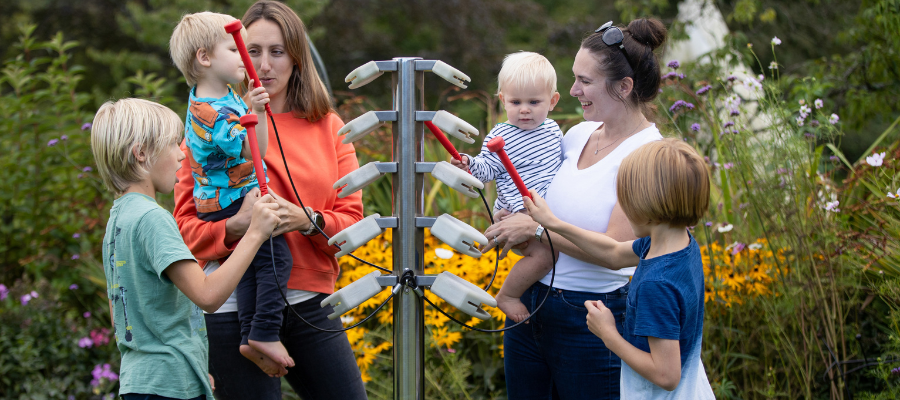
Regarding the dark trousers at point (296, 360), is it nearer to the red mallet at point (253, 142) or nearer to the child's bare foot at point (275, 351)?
the child's bare foot at point (275, 351)

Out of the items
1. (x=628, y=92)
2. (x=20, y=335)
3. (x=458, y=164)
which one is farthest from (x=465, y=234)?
(x=20, y=335)

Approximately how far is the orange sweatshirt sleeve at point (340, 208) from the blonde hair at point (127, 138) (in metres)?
0.48

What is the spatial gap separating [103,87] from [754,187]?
10.5 metres

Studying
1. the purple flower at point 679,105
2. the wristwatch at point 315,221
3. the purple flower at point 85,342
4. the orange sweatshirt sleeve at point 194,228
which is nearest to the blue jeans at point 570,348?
the wristwatch at point 315,221

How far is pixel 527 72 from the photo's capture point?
6.50ft

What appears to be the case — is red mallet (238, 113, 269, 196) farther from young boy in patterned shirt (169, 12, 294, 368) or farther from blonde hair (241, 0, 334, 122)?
blonde hair (241, 0, 334, 122)

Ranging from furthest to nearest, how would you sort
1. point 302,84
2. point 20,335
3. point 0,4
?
1. point 0,4
2. point 20,335
3. point 302,84

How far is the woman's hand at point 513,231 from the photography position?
6.32 feet

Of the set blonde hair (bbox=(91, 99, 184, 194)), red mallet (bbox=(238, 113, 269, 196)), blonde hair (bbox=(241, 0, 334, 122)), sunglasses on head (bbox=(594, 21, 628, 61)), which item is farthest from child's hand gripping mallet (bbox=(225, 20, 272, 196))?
sunglasses on head (bbox=(594, 21, 628, 61))

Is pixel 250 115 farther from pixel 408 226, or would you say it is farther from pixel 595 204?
pixel 595 204

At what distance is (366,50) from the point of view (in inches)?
423

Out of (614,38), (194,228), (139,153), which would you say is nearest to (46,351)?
(194,228)

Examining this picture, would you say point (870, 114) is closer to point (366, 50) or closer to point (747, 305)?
point (747, 305)

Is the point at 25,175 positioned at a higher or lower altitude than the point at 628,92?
lower
